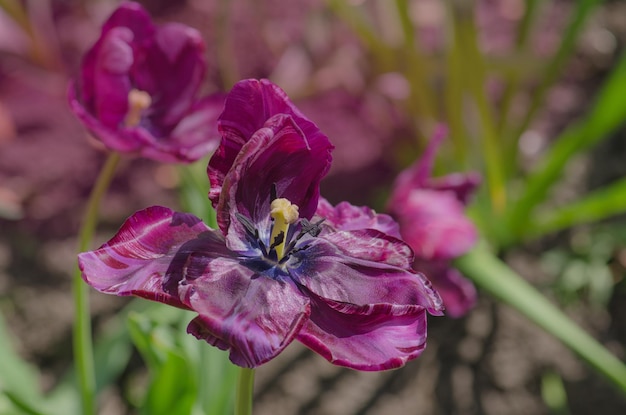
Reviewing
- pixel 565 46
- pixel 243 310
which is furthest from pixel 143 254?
pixel 565 46

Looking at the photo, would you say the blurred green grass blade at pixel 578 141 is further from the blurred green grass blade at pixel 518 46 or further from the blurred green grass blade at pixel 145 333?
the blurred green grass blade at pixel 145 333

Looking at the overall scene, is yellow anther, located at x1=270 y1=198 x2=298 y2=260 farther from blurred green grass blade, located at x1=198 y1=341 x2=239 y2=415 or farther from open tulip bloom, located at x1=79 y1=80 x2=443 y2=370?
blurred green grass blade, located at x1=198 y1=341 x2=239 y2=415

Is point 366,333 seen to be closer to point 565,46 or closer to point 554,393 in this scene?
point 554,393

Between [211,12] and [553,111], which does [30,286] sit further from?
[553,111]

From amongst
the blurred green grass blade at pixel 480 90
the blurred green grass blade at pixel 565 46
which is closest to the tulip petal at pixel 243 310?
the blurred green grass blade at pixel 480 90

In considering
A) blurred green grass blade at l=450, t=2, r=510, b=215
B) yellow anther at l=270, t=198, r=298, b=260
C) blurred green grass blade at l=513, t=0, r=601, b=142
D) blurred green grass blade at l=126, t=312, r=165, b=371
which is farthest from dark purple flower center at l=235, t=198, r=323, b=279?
blurred green grass blade at l=513, t=0, r=601, b=142

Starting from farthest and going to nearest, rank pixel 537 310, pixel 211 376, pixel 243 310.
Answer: pixel 537 310
pixel 211 376
pixel 243 310
